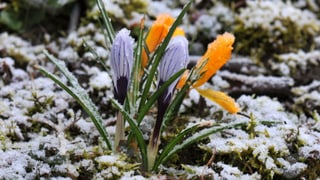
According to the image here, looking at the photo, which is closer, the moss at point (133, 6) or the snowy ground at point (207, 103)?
the snowy ground at point (207, 103)

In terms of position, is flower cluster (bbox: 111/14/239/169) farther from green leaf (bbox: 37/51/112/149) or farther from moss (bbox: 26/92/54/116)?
moss (bbox: 26/92/54/116)

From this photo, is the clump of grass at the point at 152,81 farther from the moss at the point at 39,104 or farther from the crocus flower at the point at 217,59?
the moss at the point at 39,104

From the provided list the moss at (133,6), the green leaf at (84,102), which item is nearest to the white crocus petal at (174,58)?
the green leaf at (84,102)

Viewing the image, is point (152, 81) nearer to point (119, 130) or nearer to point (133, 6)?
point (119, 130)

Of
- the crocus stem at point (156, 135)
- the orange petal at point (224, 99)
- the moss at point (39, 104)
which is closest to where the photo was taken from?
the crocus stem at point (156, 135)

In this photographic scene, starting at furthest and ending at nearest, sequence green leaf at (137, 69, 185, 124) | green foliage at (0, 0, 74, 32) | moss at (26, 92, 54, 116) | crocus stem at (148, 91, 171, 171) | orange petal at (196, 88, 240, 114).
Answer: green foliage at (0, 0, 74, 32) < moss at (26, 92, 54, 116) < orange petal at (196, 88, 240, 114) < crocus stem at (148, 91, 171, 171) < green leaf at (137, 69, 185, 124)

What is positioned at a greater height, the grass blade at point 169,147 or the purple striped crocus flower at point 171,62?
the purple striped crocus flower at point 171,62

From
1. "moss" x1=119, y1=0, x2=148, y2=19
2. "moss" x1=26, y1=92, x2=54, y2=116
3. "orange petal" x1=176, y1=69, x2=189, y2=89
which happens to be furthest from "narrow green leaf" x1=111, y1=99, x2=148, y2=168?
"moss" x1=119, y1=0, x2=148, y2=19
